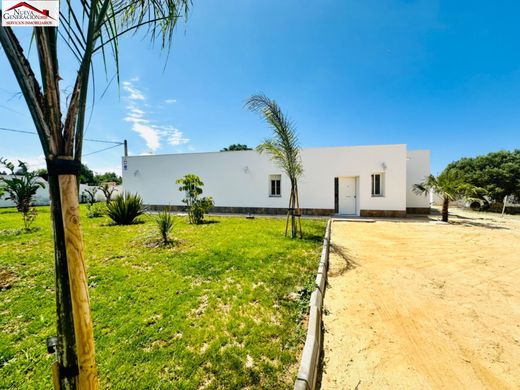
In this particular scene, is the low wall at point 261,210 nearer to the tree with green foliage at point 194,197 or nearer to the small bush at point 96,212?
the tree with green foliage at point 194,197

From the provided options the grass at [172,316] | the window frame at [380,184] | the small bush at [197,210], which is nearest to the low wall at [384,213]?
the window frame at [380,184]

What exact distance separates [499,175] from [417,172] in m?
9.99

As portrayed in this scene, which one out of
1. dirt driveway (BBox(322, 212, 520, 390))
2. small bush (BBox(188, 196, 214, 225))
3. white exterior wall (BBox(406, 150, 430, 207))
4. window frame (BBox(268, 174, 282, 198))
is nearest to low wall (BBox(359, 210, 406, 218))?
white exterior wall (BBox(406, 150, 430, 207))

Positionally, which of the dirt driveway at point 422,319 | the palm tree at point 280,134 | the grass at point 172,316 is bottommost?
the dirt driveway at point 422,319

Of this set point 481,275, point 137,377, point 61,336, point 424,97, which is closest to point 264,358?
point 137,377

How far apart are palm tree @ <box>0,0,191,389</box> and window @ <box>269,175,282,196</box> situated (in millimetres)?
12575

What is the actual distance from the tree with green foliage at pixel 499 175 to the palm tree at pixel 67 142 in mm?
21041

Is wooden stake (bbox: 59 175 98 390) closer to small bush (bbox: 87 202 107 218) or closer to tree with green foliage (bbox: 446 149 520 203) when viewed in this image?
small bush (bbox: 87 202 107 218)

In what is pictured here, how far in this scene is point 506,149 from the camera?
19219 millimetres

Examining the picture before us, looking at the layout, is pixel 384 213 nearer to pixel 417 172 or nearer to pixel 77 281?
pixel 417 172

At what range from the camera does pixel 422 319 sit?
2865mm

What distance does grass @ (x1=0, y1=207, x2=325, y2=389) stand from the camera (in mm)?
1839

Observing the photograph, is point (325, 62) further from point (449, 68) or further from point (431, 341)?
point (431, 341)

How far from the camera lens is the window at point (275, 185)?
13426 mm
